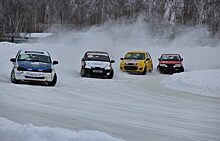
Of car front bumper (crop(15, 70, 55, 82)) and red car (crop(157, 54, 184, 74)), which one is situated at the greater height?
car front bumper (crop(15, 70, 55, 82))

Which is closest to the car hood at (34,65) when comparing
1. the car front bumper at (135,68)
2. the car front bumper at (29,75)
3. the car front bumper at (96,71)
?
the car front bumper at (29,75)

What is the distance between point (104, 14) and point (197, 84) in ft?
181

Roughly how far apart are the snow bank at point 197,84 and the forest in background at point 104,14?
39.1 meters

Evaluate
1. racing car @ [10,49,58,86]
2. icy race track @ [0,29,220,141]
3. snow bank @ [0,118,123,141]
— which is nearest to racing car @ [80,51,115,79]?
icy race track @ [0,29,220,141]

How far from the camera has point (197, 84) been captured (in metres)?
19.3

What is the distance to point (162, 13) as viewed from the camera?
70.8 metres

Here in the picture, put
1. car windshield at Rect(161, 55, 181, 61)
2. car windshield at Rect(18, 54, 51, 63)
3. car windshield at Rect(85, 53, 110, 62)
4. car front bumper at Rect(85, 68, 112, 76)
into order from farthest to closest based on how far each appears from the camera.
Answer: car windshield at Rect(161, 55, 181, 61)
car windshield at Rect(85, 53, 110, 62)
car front bumper at Rect(85, 68, 112, 76)
car windshield at Rect(18, 54, 51, 63)

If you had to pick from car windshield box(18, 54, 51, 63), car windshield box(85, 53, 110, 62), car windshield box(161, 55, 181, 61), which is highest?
car windshield box(18, 54, 51, 63)

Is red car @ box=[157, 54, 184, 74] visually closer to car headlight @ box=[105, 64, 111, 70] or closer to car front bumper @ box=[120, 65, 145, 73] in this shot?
car front bumper @ box=[120, 65, 145, 73]

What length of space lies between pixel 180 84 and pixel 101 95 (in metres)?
5.89

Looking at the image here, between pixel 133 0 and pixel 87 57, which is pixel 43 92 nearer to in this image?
pixel 87 57

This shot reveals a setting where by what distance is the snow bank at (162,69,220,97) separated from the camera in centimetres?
1789

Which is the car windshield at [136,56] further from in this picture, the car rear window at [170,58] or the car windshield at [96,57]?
the car windshield at [96,57]

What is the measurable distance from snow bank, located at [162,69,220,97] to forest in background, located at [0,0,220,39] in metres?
39.1
